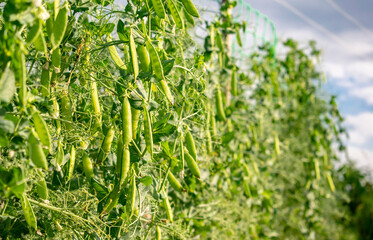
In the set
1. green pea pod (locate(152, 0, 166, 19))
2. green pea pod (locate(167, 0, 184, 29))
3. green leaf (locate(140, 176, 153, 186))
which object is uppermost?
green pea pod (locate(167, 0, 184, 29))

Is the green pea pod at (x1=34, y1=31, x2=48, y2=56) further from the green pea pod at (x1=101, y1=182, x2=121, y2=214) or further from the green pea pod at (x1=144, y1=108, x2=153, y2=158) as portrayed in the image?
the green pea pod at (x1=101, y1=182, x2=121, y2=214)

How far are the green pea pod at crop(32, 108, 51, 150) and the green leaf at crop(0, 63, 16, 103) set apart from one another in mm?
71

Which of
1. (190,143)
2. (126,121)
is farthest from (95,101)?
(190,143)

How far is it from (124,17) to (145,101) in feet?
0.72

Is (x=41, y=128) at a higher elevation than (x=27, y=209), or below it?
higher

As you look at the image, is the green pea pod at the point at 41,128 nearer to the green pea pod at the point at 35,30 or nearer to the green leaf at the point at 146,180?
the green pea pod at the point at 35,30

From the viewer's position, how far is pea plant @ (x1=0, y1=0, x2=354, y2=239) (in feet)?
2.16

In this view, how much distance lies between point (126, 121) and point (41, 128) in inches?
7.3

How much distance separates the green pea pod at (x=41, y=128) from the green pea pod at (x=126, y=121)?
6.6 inches

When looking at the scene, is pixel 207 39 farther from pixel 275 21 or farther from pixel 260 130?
pixel 275 21

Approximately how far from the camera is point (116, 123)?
0.98 metres

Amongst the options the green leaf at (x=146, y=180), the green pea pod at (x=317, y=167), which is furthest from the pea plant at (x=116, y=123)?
the green pea pod at (x=317, y=167)

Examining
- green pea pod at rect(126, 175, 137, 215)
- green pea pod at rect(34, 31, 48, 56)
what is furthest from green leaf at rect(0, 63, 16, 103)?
green pea pod at rect(126, 175, 137, 215)

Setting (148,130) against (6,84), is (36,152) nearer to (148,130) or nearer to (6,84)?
(6,84)
